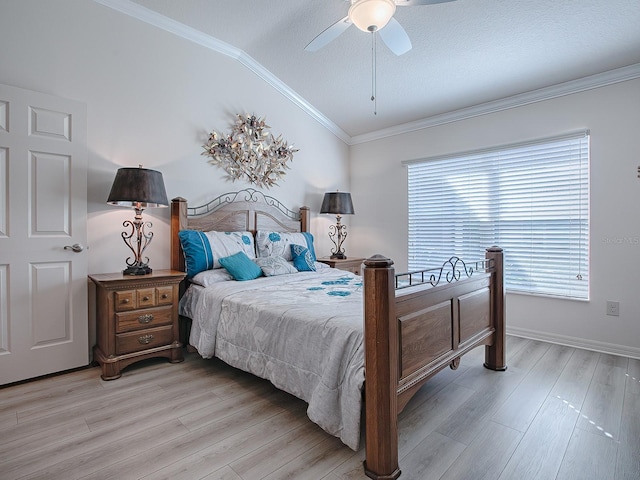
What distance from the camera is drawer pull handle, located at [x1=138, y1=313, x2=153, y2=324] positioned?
267 cm

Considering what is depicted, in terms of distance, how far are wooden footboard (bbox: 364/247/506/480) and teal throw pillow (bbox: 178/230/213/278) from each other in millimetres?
1941

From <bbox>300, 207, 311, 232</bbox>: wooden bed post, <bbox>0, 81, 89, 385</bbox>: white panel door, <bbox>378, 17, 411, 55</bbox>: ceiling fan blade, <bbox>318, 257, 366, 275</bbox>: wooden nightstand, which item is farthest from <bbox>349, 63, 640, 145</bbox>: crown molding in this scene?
<bbox>0, 81, 89, 385</bbox>: white panel door

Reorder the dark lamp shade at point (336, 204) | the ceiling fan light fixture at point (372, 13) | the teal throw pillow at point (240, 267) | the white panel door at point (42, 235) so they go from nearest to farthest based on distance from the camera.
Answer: the ceiling fan light fixture at point (372, 13), the white panel door at point (42, 235), the teal throw pillow at point (240, 267), the dark lamp shade at point (336, 204)

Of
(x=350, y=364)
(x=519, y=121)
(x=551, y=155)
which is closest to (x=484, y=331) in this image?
(x=350, y=364)

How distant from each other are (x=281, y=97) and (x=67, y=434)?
3.81m

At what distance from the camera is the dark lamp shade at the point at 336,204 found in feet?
14.4

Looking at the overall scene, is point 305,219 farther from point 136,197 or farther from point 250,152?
point 136,197

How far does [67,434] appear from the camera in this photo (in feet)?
5.99

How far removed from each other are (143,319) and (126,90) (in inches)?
78.7

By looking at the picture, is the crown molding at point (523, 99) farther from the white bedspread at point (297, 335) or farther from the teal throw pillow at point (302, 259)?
the white bedspread at point (297, 335)

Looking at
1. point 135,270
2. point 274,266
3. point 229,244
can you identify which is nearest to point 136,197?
point 135,270

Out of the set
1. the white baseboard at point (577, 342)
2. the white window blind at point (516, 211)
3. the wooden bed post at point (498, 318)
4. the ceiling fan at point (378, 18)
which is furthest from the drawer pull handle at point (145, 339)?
the white baseboard at point (577, 342)

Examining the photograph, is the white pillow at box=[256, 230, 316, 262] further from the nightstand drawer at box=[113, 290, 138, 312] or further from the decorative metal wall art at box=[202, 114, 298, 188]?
the nightstand drawer at box=[113, 290, 138, 312]

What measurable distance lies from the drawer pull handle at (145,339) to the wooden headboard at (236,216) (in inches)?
28.7
